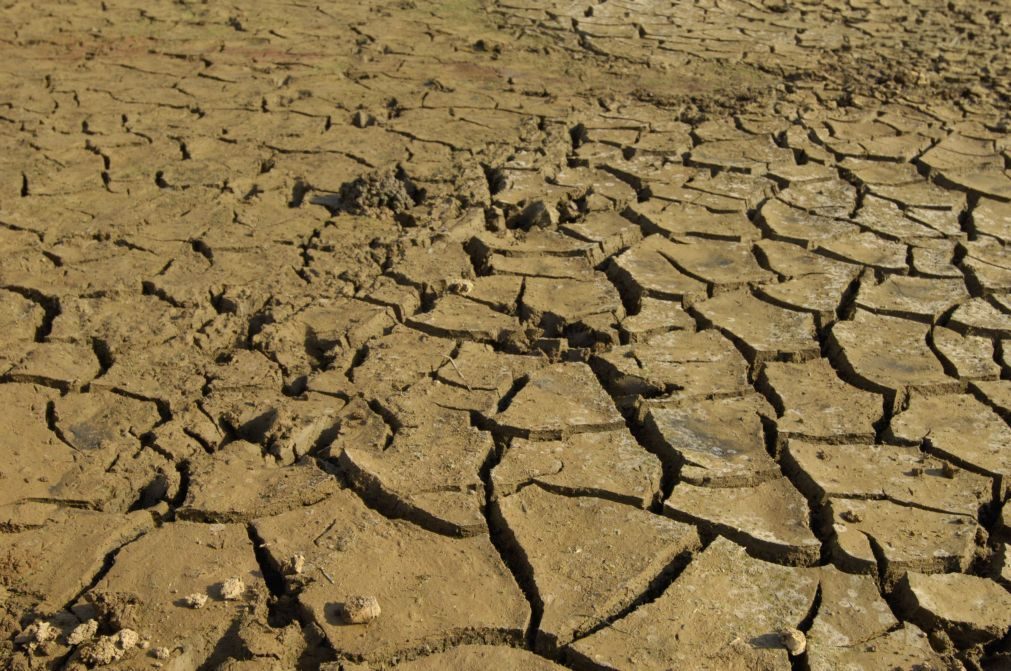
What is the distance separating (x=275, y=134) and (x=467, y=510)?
3.20 meters

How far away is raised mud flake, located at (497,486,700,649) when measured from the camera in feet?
7.41

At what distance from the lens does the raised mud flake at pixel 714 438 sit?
107 inches

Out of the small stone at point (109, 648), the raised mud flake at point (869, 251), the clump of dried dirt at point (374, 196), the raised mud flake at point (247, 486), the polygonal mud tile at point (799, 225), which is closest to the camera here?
the small stone at point (109, 648)

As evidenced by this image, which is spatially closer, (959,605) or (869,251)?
(959,605)

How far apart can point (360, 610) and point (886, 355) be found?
2071 millimetres

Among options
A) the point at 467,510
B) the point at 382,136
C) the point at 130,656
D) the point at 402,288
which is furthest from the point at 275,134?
the point at 130,656

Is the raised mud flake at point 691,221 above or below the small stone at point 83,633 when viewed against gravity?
above

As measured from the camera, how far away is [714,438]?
2.86 meters

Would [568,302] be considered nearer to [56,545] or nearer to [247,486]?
[247,486]

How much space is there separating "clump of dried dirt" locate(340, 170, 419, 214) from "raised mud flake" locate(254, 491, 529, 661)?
6.52 ft

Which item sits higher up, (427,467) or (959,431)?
(959,431)

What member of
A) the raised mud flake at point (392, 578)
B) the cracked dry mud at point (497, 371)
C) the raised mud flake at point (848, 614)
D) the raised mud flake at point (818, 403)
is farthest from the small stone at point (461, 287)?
the raised mud flake at point (848, 614)

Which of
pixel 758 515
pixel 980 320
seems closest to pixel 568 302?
pixel 758 515

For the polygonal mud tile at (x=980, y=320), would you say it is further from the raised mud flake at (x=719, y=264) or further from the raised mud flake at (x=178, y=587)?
the raised mud flake at (x=178, y=587)
